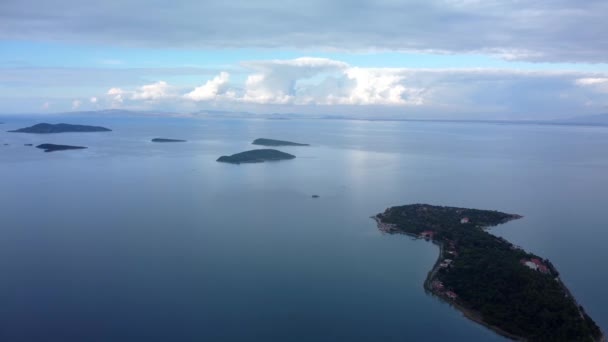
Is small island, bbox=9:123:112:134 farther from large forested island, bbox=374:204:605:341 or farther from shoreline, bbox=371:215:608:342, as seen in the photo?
shoreline, bbox=371:215:608:342

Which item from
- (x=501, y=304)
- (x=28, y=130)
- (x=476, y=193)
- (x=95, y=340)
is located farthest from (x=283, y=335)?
(x=28, y=130)

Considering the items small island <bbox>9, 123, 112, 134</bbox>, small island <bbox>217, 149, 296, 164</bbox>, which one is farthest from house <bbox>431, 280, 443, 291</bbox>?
small island <bbox>9, 123, 112, 134</bbox>

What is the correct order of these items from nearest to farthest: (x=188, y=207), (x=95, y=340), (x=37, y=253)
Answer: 1. (x=95, y=340)
2. (x=37, y=253)
3. (x=188, y=207)

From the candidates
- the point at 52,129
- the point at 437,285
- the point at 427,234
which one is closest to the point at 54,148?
the point at 52,129

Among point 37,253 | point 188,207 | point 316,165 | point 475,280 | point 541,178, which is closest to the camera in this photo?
point 475,280

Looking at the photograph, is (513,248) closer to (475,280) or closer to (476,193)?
(475,280)

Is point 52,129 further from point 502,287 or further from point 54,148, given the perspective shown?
point 502,287
